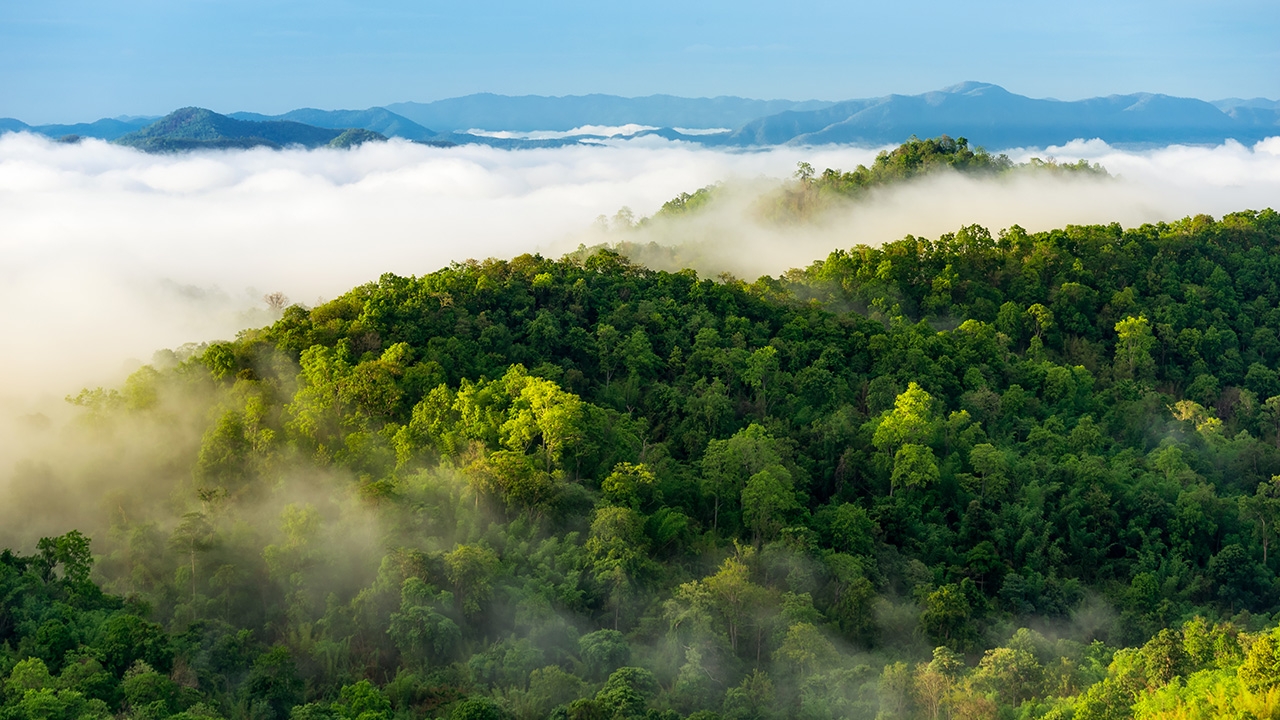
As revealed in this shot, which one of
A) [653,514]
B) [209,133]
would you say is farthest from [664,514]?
[209,133]

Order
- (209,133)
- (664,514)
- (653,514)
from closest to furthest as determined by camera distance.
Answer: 1. (664,514)
2. (653,514)
3. (209,133)

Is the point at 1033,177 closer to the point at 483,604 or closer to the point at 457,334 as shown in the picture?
the point at 457,334

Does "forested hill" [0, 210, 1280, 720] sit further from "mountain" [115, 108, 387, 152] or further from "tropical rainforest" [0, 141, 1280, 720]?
"mountain" [115, 108, 387, 152]

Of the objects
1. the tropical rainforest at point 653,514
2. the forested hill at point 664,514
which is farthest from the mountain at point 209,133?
the forested hill at point 664,514

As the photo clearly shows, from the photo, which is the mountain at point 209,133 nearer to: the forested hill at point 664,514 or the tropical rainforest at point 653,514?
the tropical rainforest at point 653,514

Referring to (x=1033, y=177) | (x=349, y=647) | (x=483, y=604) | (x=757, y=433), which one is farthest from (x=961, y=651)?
(x=1033, y=177)

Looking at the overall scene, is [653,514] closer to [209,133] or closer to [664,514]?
[664,514]
